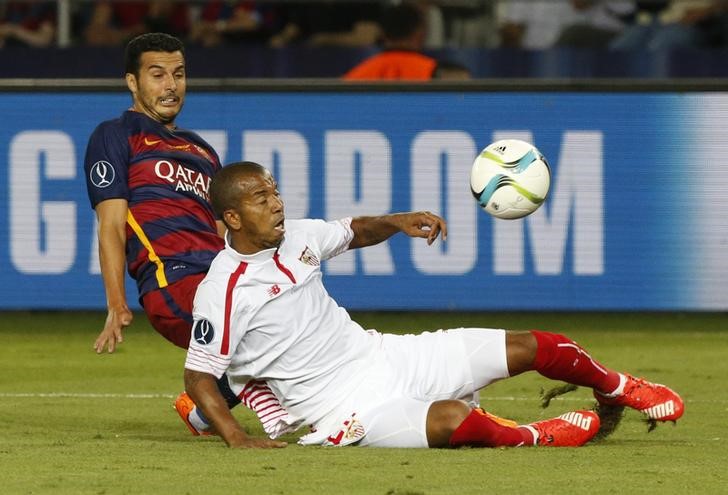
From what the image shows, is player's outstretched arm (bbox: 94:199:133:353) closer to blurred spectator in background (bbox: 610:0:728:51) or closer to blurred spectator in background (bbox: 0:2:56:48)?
blurred spectator in background (bbox: 0:2:56:48)

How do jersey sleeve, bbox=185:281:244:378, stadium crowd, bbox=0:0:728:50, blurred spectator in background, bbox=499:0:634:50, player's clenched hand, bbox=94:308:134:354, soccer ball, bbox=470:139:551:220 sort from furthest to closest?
blurred spectator in background, bbox=499:0:634:50, stadium crowd, bbox=0:0:728:50, soccer ball, bbox=470:139:551:220, player's clenched hand, bbox=94:308:134:354, jersey sleeve, bbox=185:281:244:378

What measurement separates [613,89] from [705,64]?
7.70 feet

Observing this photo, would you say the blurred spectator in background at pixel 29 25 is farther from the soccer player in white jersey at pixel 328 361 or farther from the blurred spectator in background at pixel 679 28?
the soccer player in white jersey at pixel 328 361

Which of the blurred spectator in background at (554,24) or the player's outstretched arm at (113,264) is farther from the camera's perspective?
the blurred spectator in background at (554,24)

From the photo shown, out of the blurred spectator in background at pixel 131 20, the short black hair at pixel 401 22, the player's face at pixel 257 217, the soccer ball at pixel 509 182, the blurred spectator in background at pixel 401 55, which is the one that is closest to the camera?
the player's face at pixel 257 217

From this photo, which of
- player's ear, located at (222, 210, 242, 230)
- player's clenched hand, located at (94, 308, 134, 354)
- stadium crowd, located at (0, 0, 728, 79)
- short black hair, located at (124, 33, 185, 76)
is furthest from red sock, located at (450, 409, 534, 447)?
stadium crowd, located at (0, 0, 728, 79)

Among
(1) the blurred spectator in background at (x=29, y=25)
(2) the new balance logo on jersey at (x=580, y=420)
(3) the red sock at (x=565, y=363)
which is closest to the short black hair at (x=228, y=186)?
(3) the red sock at (x=565, y=363)

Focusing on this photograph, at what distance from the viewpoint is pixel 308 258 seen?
21.7 feet

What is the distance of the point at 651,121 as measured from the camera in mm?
11820

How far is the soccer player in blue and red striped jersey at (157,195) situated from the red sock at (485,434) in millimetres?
1270

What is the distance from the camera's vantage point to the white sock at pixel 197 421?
284 inches

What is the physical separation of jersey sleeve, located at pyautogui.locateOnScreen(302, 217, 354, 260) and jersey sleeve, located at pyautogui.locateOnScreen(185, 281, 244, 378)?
0.57 meters

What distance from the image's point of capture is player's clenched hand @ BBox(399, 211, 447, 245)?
6646mm

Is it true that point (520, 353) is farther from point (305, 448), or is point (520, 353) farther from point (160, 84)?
point (160, 84)
